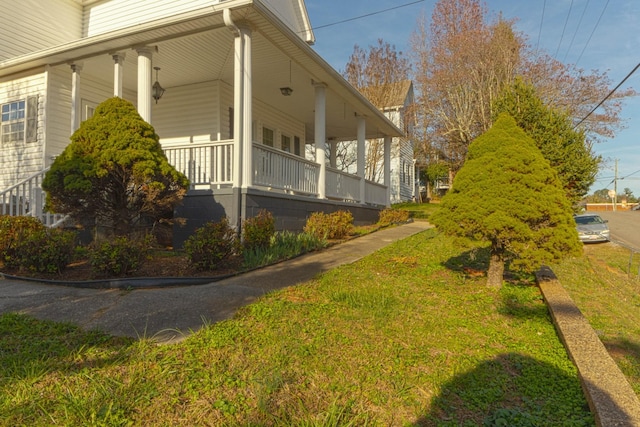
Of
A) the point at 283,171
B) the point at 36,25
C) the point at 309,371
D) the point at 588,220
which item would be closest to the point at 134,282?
the point at 309,371

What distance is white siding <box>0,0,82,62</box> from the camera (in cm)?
1120

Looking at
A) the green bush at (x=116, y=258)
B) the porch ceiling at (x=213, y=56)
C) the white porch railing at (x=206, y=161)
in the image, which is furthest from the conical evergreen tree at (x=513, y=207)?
the porch ceiling at (x=213, y=56)

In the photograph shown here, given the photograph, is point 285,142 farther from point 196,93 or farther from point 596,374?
point 596,374

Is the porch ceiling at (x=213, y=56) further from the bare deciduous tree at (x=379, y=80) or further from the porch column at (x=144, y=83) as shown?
the bare deciduous tree at (x=379, y=80)

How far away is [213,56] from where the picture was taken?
924 cm

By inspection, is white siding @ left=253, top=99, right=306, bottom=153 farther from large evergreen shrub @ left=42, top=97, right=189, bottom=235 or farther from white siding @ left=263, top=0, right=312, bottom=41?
large evergreen shrub @ left=42, top=97, right=189, bottom=235

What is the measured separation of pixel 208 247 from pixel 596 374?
4.62 m

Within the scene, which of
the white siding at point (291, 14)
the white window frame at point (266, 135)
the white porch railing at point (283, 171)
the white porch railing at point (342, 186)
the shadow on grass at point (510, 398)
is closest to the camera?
the shadow on grass at point (510, 398)

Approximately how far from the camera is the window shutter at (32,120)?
32.5 feet

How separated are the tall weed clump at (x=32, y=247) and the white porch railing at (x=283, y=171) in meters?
3.32

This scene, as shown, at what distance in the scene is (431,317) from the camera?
404 cm

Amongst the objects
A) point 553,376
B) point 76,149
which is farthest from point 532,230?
point 76,149

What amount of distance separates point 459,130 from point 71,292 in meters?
18.7

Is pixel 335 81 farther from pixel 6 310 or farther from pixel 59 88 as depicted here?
pixel 6 310
